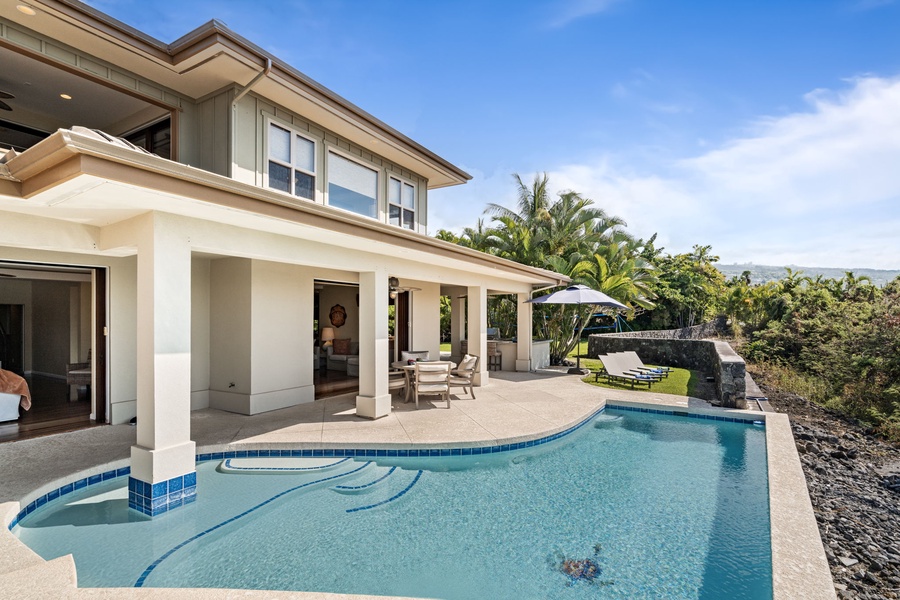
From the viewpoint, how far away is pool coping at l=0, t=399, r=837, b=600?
3.36m

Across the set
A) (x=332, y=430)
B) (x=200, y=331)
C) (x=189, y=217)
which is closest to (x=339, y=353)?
(x=200, y=331)

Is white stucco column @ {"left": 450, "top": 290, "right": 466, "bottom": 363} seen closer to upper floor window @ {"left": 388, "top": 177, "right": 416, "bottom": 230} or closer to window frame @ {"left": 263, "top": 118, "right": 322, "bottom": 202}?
upper floor window @ {"left": 388, "top": 177, "right": 416, "bottom": 230}

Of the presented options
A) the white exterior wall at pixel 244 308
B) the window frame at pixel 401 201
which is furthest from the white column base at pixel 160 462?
the window frame at pixel 401 201

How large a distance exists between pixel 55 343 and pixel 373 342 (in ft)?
37.3

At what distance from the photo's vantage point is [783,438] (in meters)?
8.30

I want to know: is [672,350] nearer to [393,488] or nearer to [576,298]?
[576,298]

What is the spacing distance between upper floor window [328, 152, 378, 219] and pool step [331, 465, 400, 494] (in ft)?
21.3

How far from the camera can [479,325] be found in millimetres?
13906

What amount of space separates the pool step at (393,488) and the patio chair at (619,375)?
918 centimetres

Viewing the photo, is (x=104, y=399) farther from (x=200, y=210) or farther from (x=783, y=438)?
(x=783, y=438)

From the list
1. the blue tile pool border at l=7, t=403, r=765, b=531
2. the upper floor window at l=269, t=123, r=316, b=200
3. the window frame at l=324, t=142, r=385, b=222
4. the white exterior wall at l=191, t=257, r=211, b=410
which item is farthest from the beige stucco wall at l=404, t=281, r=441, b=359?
the blue tile pool border at l=7, t=403, r=765, b=531

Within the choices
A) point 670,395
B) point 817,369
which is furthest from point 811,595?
point 817,369

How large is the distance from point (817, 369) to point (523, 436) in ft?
46.0

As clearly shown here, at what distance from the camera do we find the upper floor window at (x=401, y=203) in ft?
42.9
